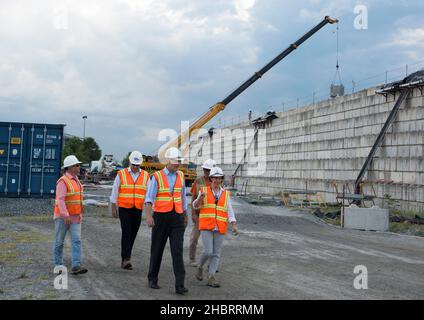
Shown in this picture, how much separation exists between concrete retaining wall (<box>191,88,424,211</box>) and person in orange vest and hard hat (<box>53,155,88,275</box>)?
15623 mm

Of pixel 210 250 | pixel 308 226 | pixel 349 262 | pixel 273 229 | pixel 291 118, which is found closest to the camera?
pixel 210 250

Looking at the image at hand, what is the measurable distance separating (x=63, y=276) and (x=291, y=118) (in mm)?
27208

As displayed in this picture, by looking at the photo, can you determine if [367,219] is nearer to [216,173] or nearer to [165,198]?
[216,173]

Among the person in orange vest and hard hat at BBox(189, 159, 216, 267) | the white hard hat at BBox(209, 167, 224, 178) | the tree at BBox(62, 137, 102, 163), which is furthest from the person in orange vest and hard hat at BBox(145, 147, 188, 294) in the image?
the tree at BBox(62, 137, 102, 163)

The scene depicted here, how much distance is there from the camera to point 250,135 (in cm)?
4041

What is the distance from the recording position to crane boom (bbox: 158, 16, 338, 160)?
32.4m

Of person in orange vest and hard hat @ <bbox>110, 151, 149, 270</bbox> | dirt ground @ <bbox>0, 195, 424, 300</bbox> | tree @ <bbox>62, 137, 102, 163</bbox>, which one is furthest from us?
tree @ <bbox>62, 137, 102, 163</bbox>

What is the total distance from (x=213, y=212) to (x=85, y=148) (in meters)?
77.3

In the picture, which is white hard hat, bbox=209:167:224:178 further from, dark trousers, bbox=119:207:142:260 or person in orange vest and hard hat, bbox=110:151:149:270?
dark trousers, bbox=119:207:142:260

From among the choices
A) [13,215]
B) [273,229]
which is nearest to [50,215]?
[13,215]

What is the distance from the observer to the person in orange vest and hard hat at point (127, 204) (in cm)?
802

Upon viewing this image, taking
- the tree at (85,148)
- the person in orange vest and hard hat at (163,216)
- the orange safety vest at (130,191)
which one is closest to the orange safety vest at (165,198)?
the person in orange vest and hard hat at (163,216)
